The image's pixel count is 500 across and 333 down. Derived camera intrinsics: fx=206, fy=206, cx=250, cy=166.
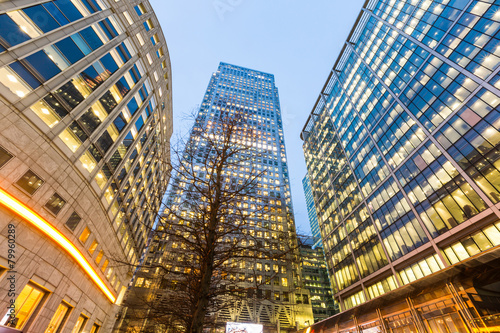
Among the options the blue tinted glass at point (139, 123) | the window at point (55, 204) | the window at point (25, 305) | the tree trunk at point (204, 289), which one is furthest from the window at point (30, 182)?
the blue tinted glass at point (139, 123)

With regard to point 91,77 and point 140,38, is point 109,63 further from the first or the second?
point 140,38

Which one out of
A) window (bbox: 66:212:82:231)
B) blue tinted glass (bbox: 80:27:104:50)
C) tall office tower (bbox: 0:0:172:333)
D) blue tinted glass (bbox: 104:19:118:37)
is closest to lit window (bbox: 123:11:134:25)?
tall office tower (bbox: 0:0:172:333)

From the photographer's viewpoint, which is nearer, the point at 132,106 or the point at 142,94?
the point at 132,106

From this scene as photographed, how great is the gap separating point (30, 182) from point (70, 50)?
1008cm

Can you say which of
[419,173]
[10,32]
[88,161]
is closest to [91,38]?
Answer: [10,32]

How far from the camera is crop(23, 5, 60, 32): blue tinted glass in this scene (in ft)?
42.1

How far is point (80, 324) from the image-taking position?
19000 millimetres

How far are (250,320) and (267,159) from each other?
4411 centimetres

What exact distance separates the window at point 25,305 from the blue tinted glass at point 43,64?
1334 cm

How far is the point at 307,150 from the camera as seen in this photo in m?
71.4

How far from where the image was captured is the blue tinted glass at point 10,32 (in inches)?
442

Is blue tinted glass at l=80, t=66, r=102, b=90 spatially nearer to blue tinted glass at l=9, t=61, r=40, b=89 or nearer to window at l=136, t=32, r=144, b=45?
blue tinted glass at l=9, t=61, r=40, b=89

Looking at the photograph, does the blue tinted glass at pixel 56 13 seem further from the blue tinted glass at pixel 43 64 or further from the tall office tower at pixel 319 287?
the tall office tower at pixel 319 287

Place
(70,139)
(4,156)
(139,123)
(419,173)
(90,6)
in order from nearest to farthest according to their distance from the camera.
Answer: (4,156) < (70,139) < (90,6) < (139,123) < (419,173)
